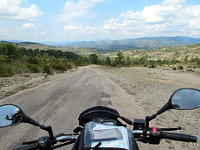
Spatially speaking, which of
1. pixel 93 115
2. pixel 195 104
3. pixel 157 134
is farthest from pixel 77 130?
pixel 195 104

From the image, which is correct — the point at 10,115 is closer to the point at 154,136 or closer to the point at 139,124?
the point at 139,124

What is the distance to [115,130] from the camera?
1490mm

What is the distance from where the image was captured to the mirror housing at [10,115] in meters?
1.87

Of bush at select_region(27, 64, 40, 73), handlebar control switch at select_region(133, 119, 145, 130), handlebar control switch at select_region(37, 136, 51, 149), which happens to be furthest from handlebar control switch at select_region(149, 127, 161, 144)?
bush at select_region(27, 64, 40, 73)

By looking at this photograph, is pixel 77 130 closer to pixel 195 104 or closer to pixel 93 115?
pixel 93 115

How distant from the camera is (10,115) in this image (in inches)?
76.1

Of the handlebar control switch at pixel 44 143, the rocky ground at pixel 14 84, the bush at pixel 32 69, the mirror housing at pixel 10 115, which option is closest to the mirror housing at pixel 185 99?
the handlebar control switch at pixel 44 143

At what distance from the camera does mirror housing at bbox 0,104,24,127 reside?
187cm

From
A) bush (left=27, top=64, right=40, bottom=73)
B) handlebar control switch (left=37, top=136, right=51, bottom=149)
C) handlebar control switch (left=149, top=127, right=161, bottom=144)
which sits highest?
handlebar control switch (left=37, top=136, right=51, bottom=149)

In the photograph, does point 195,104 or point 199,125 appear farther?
point 199,125

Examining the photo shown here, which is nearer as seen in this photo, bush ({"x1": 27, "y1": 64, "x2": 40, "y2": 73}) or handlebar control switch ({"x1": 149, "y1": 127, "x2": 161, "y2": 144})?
handlebar control switch ({"x1": 149, "y1": 127, "x2": 161, "y2": 144})

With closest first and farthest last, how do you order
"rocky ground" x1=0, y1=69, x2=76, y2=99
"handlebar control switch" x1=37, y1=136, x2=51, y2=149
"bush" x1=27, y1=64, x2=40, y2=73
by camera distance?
"handlebar control switch" x1=37, y1=136, x2=51, y2=149, "rocky ground" x1=0, y1=69, x2=76, y2=99, "bush" x1=27, y1=64, x2=40, y2=73

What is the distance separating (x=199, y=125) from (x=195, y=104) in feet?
13.6

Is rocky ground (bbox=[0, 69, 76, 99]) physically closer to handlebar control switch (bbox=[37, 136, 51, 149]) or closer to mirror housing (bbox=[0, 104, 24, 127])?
mirror housing (bbox=[0, 104, 24, 127])
